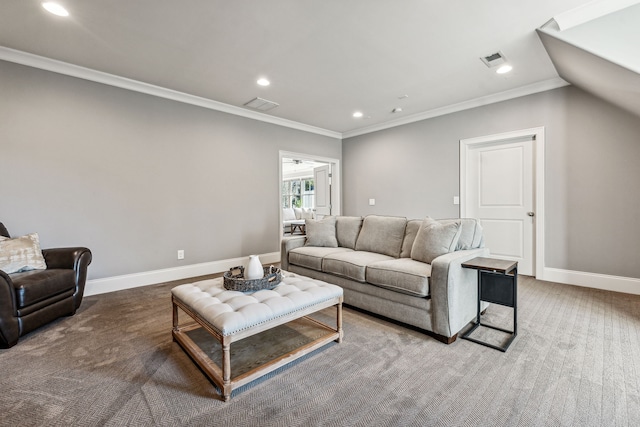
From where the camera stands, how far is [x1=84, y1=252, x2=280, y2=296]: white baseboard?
130 inches

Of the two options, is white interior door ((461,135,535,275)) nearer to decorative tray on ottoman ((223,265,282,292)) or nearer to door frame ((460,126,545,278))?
door frame ((460,126,545,278))

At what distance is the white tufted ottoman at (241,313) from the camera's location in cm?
156

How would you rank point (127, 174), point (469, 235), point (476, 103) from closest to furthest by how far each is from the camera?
point (469, 235), point (127, 174), point (476, 103)

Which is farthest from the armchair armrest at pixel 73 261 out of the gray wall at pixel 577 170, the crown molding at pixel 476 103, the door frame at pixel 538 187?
the door frame at pixel 538 187

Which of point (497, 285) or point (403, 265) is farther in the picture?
point (403, 265)

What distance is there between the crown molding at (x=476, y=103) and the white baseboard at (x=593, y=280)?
2358 mm

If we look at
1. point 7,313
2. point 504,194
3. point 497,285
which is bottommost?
point 7,313

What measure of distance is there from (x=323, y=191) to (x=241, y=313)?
486cm

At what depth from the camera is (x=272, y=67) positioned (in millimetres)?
3160

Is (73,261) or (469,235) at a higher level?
(469,235)

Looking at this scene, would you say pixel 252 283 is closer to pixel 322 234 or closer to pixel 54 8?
pixel 322 234

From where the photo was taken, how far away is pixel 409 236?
304 cm

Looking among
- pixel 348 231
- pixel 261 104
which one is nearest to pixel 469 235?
pixel 348 231

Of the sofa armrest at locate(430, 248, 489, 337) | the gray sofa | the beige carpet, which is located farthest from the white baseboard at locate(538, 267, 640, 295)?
the sofa armrest at locate(430, 248, 489, 337)
